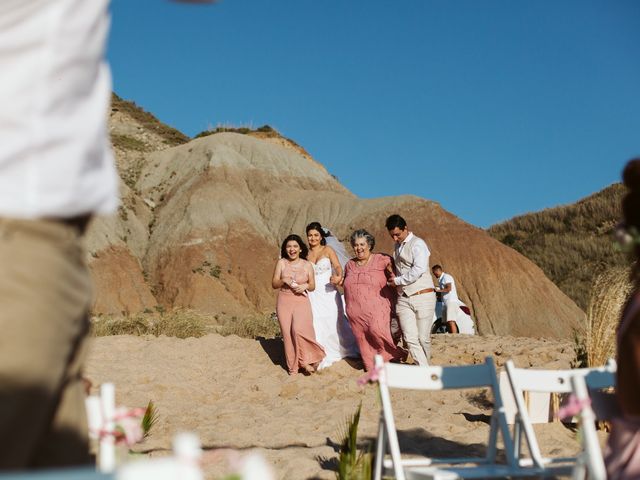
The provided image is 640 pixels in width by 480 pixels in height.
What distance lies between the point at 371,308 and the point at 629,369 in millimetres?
7227

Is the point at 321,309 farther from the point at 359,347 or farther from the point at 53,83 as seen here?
the point at 53,83

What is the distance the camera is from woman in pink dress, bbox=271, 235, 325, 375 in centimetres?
1020

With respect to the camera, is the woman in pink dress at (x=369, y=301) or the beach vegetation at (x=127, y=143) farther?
the beach vegetation at (x=127, y=143)

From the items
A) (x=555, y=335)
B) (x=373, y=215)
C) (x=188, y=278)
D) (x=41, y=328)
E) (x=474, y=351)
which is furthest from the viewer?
(x=373, y=215)

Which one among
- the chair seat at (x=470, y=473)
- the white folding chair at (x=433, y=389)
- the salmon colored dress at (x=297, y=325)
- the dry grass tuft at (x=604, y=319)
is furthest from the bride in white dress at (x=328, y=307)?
the chair seat at (x=470, y=473)

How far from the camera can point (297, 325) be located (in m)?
10.2

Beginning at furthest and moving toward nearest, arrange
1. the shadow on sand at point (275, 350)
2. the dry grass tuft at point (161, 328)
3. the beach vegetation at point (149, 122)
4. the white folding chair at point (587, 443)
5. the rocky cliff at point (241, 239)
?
1. the beach vegetation at point (149, 122)
2. the rocky cliff at point (241, 239)
3. the dry grass tuft at point (161, 328)
4. the shadow on sand at point (275, 350)
5. the white folding chair at point (587, 443)

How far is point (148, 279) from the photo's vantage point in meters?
33.8

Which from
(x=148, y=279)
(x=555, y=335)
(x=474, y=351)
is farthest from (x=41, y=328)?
(x=148, y=279)

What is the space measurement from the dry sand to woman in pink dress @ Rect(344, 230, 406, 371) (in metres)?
0.46

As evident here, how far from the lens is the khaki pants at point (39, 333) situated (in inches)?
59.6

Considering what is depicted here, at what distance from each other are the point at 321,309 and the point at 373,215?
83.6ft

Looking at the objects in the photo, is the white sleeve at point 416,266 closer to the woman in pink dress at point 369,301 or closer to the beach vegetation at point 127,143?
the woman in pink dress at point 369,301

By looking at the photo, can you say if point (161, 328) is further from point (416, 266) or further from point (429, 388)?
point (429, 388)
